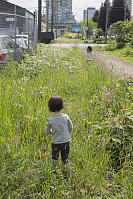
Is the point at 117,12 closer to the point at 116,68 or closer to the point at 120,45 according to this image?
the point at 120,45

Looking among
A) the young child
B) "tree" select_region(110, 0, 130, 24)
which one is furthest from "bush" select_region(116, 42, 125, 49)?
"tree" select_region(110, 0, 130, 24)

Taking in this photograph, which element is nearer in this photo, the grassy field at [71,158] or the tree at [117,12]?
the grassy field at [71,158]

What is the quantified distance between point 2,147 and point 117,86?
265 centimetres

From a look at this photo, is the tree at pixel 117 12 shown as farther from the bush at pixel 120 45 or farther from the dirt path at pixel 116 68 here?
the dirt path at pixel 116 68

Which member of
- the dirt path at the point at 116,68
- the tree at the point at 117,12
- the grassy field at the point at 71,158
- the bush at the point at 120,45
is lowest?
the grassy field at the point at 71,158

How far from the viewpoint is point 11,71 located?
535cm

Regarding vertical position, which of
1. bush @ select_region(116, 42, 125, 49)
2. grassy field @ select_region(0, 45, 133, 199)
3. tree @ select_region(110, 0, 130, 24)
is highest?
tree @ select_region(110, 0, 130, 24)

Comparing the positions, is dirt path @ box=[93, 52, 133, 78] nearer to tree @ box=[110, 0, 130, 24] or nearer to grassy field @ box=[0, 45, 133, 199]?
grassy field @ box=[0, 45, 133, 199]

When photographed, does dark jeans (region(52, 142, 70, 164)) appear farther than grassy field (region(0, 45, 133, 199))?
Yes

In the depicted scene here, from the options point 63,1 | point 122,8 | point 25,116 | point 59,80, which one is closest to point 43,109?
point 25,116

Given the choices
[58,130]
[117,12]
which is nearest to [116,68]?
[58,130]

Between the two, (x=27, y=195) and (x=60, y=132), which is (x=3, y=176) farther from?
(x=60, y=132)

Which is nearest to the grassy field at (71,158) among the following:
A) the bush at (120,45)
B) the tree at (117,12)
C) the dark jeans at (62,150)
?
the dark jeans at (62,150)

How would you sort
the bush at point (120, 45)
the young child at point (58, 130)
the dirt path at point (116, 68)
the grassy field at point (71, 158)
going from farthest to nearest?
the bush at point (120, 45)
the dirt path at point (116, 68)
the young child at point (58, 130)
the grassy field at point (71, 158)
